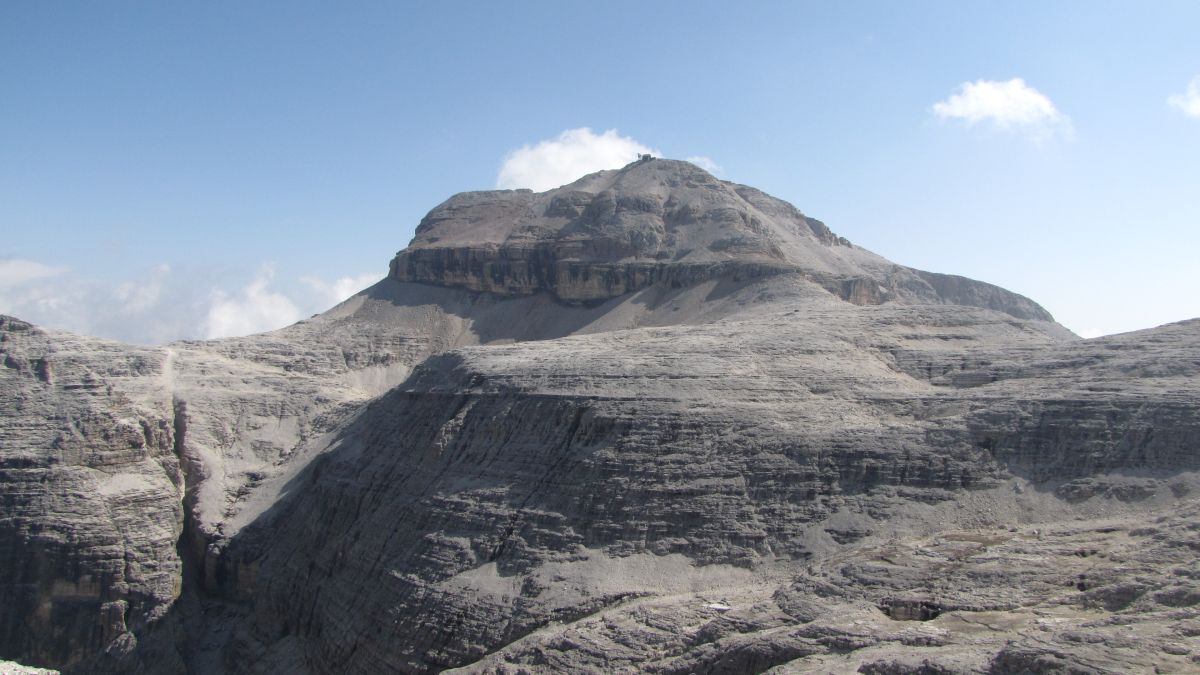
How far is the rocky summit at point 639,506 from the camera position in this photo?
20219 millimetres

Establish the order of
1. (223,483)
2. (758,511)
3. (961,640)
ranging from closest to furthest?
(961,640) < (758,511) < (223,483)

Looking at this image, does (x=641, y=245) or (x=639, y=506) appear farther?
(x=641, y=245)

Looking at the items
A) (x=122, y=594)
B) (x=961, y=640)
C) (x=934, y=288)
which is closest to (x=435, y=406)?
(x=122, y=594)

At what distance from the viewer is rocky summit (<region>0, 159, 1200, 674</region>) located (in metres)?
20.2

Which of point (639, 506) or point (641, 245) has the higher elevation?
point (641, 245)

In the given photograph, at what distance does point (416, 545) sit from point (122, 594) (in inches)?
703

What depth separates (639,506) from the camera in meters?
27.8

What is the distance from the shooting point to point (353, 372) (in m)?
67.1

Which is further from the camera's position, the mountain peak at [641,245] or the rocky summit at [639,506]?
the mountain peak at [641,245]

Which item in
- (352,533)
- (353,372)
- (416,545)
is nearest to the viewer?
(416,545)

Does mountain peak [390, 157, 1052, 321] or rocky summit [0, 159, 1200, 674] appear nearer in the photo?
rocky summit [0, 159, 1200, 674]

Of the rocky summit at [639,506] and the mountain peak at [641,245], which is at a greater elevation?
the mountain peak at [641,245]

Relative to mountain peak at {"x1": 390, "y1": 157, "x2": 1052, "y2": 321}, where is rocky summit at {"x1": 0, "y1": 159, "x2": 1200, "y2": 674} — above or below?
below

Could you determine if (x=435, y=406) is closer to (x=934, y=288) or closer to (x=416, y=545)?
(x=416, y=545)
